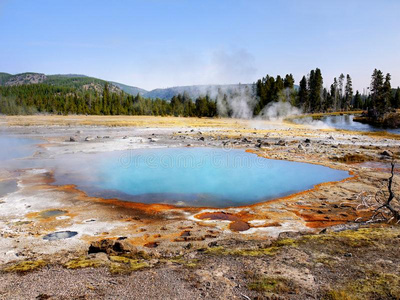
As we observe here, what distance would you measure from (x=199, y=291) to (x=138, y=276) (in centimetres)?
118

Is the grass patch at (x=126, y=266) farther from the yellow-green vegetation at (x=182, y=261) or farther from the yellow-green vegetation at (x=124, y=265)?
the yellow-green vegetation at (x=182, y=261)

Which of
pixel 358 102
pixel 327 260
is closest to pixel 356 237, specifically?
pixel 327 260

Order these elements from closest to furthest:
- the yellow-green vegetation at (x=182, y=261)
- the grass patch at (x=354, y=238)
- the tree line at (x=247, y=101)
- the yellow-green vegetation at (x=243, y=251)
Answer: the yellow-green vegetation at (x=182, y=261) → the yellow-green vegetation at (x=243, y=251) → the grass patch at (x=354, y=238) → the tree line at (x=247, y=101)

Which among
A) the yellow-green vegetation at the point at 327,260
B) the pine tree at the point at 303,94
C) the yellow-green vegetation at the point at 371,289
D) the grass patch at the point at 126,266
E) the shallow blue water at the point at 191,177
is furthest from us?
the pine tree at the point at 303,94

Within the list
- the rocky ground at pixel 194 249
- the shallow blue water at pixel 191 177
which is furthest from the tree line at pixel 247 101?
the rocky ground at pixel 194 249

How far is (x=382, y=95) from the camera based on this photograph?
57.6 metres

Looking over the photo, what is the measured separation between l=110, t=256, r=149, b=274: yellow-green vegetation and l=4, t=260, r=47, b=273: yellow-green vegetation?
1.33 m

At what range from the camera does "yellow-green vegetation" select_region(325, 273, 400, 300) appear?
4.49m

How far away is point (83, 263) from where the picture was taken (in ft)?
18.9

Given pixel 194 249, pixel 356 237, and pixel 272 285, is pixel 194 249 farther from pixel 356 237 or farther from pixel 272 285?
pixel 356 237

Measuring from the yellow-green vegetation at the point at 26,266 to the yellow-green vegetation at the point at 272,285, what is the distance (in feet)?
13.0

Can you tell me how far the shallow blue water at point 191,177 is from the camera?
38.7 ft

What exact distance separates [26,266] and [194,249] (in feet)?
11.1

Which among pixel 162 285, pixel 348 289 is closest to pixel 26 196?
pixel 162 285
